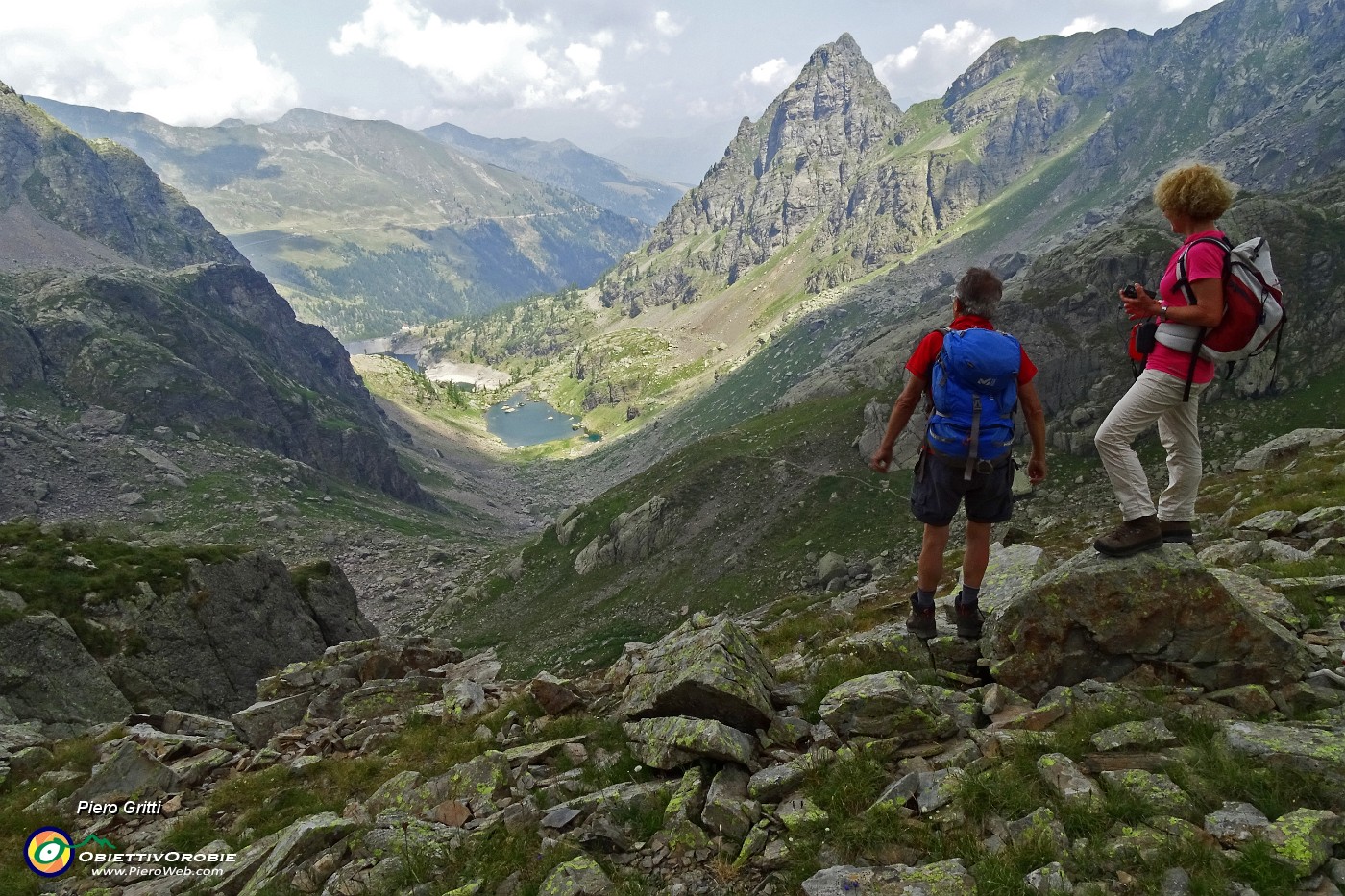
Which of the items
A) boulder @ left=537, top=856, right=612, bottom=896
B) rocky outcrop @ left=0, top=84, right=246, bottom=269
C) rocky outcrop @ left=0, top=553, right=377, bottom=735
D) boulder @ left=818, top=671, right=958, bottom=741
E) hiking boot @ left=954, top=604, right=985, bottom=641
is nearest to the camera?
boulder @ left=537, top=856, right=612, bottom=896

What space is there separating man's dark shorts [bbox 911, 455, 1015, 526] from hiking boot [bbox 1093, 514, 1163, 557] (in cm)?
144

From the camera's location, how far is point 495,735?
13586 mm

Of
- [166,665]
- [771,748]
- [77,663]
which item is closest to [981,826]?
[771,748]

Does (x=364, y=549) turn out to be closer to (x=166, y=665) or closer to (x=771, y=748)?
(x=166, y=665)

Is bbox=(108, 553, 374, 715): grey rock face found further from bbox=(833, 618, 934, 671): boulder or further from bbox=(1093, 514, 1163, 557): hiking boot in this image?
bbox=(1093, 514, 1163, 557): hiking boot

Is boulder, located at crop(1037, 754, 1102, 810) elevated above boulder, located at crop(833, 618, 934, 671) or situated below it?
above

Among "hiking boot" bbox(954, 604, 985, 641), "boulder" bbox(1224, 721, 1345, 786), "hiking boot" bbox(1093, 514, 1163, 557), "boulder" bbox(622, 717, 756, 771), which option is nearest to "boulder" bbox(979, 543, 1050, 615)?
"hiking boot" bbox(954, 604, 985, 641)

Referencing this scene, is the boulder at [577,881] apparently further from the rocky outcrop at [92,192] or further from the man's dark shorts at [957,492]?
the rocky outcrop at [92,192]

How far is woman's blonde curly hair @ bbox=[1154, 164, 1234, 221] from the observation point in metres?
9.01

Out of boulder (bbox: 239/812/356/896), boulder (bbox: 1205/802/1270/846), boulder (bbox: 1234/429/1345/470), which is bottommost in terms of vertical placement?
boulder (bbox: 1234/429/1345/470)

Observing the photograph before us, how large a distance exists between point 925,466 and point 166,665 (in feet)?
117

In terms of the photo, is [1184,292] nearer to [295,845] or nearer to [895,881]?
[895,881]

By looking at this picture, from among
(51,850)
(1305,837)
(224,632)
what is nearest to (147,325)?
(224,632)

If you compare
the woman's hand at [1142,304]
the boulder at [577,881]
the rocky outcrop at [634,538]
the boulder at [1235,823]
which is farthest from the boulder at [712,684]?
the rocky outcrop at [634,538]
